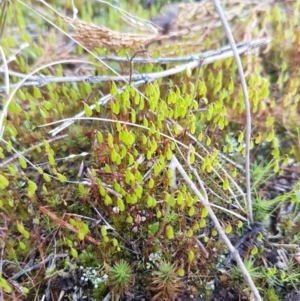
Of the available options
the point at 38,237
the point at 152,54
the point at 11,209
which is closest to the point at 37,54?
the point at 152,54

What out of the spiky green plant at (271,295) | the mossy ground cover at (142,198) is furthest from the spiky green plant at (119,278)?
the spiky green plant at (271,295)

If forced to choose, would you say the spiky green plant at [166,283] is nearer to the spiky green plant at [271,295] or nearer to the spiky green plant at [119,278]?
the spiky green plant at [119,278]

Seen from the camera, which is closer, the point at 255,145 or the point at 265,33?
the point at 255,145

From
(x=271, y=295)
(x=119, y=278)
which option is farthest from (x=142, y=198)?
(x=271, y=295)

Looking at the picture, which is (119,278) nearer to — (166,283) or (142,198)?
(166,283)

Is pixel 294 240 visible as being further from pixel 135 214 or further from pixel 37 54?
pixel 37 54

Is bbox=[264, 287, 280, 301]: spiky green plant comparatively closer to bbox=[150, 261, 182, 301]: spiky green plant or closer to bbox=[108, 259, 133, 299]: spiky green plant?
bbox=[150, 261, 182, 301]: spiky green plant

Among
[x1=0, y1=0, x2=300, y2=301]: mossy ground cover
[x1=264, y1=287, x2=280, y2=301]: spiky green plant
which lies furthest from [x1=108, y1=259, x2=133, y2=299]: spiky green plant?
[x1=264, y1=287, x2=280, y2=301]: spiky green plant
